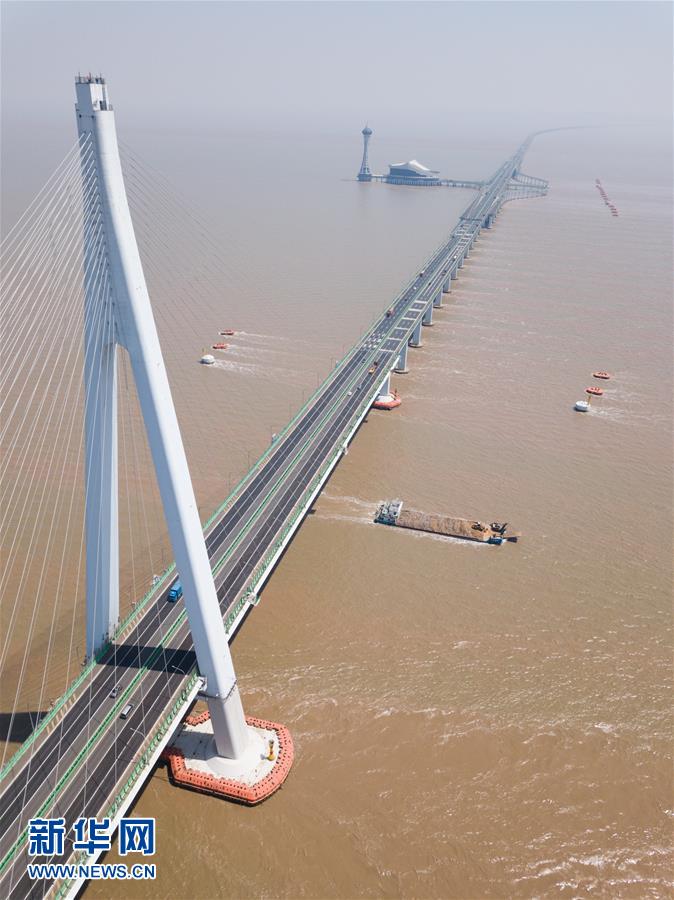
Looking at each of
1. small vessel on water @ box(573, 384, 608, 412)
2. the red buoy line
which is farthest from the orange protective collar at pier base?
the red buoy line

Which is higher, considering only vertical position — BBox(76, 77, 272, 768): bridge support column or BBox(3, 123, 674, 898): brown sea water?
BBox(76, 77, 272, 768): bridge support column

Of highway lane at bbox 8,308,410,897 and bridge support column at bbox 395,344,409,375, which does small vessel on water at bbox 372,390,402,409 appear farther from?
highway lane at bbox 8,308,410,897

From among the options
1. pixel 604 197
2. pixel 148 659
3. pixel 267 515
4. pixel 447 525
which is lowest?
pixel 447 525

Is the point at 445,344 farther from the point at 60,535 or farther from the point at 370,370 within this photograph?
the point at 60,535

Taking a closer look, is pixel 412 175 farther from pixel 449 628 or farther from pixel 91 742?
pixel 91 742

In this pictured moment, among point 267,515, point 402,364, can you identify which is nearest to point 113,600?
point 267,515

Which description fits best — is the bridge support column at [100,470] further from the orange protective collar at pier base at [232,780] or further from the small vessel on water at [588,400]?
the small vessel on water at [588,400]
